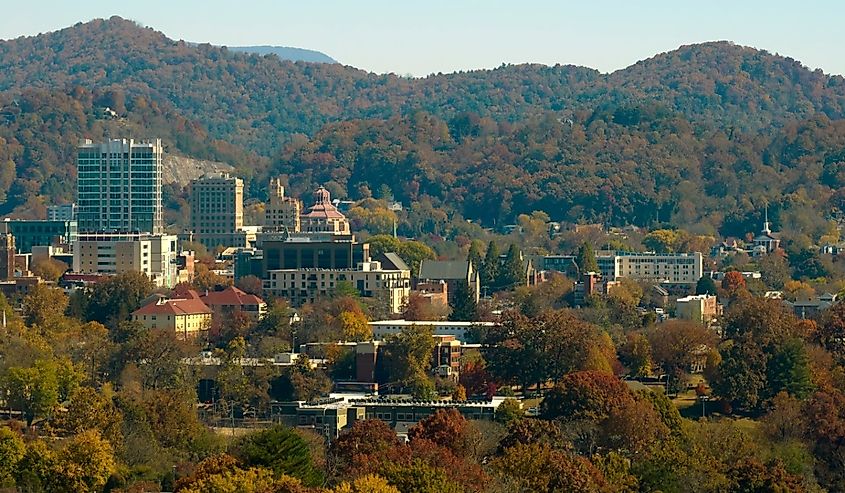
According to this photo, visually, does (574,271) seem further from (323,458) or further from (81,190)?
(323,458)

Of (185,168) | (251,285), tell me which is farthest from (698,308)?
(185,168)

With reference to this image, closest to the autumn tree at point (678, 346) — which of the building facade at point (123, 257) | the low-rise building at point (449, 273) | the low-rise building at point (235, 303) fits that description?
the low-rise building at point (235, 303)

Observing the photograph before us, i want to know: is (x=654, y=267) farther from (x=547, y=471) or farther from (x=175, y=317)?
(x=547, y=471)

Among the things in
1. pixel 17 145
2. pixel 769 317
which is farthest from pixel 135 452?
pixel 17 145

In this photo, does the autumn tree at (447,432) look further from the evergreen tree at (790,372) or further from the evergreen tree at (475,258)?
the evergreen tree at (475,258)

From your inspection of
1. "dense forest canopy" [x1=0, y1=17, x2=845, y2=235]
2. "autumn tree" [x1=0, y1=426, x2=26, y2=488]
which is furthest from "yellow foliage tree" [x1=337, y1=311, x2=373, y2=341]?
"dense forest canopy" [x1=0, y1=17, x2=845, y2=235]
